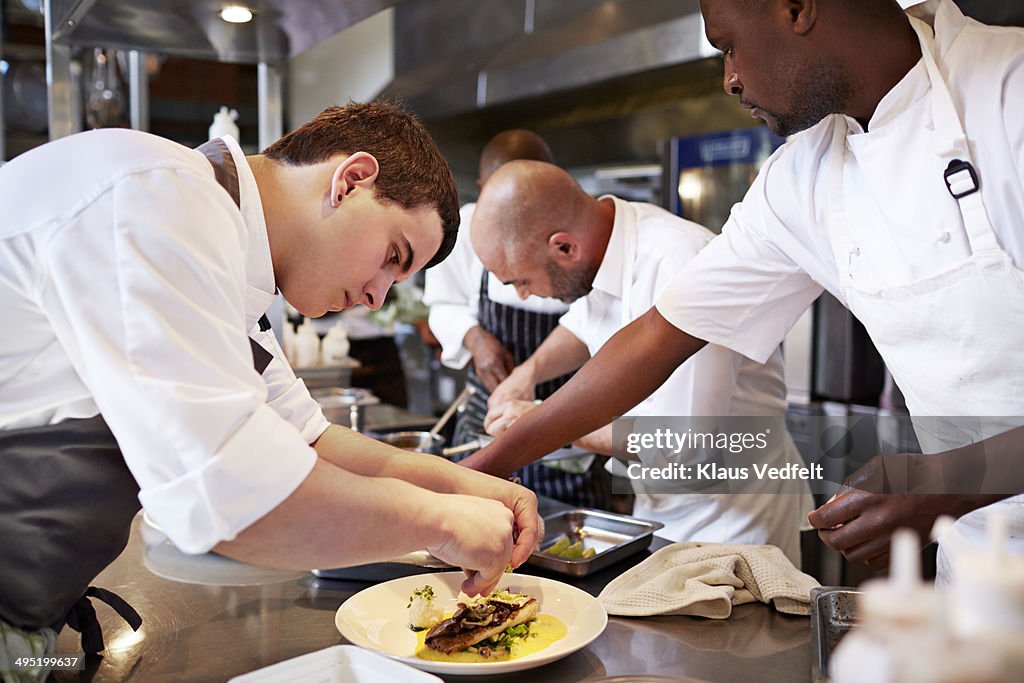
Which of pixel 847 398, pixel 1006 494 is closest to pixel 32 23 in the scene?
pixel 847 398

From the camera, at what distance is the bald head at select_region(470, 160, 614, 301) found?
89.2 inches

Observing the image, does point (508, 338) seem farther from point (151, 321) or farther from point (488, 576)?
point (151, 321)

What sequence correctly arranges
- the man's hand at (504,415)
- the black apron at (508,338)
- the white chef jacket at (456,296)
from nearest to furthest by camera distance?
the man's hand at (504,415) → the black apron at (508,338) → the white chef jacket at (456,296)

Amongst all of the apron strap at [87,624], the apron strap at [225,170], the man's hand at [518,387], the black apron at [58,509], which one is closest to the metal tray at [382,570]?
the apron strap at [87,624]

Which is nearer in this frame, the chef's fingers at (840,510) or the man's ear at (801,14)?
the chef's fingers at (840,510)

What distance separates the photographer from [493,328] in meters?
3.03

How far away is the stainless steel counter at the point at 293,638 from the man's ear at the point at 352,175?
0.63 meters

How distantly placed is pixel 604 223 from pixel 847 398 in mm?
1463

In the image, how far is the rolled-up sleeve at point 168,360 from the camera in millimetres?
831

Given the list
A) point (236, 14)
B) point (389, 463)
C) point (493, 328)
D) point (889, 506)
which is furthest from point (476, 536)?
point (493, 328)

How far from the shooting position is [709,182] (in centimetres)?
371

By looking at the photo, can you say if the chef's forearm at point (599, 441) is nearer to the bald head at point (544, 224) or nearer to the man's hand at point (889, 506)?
the bald head at point (544, 224)

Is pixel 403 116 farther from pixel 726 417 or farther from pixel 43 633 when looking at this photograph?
pixel 726 417

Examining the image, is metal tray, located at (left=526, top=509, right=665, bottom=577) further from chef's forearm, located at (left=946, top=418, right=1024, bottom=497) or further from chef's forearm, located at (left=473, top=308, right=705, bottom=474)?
chef's forearm, located at (left=946, top=418, right=1024, bottom=497)
